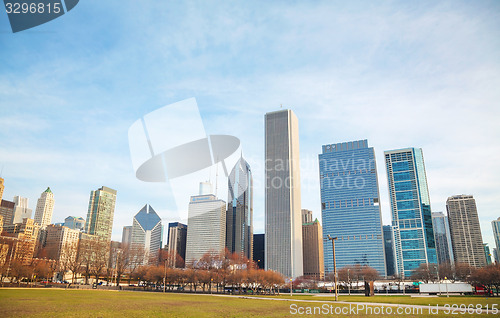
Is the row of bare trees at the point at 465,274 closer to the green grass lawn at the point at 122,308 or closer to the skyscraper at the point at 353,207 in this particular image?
the green grass lawn at the point at 122,308

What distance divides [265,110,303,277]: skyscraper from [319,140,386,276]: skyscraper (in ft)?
66.7

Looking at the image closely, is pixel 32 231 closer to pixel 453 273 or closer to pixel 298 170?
pixel 298 170

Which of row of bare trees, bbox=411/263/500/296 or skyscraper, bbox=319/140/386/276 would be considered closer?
row of bare trees, bbox=411/263/500/296

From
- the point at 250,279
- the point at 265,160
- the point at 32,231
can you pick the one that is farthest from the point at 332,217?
the point at 32,231

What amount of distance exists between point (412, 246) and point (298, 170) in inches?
2995

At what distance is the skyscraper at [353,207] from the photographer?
176 meters

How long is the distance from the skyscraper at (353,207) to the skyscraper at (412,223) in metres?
21.7

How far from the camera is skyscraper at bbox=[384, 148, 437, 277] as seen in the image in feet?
599

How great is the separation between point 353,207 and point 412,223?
36.6 metres

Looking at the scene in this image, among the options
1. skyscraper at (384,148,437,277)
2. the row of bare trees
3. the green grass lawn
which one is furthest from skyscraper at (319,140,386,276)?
the green grass lawn

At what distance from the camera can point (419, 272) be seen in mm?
111312

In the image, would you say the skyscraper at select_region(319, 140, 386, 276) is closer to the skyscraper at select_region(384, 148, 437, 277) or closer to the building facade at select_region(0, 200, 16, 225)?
the skyscraper at select_region(384, 148, 437, 277)

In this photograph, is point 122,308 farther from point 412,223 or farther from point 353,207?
A: point 412,223

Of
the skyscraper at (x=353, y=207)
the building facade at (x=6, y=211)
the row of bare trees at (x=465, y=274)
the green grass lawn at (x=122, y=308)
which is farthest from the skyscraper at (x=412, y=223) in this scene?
the building facade at (x=6, y=211)
